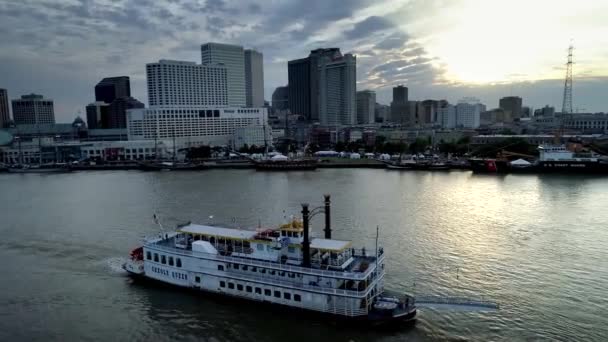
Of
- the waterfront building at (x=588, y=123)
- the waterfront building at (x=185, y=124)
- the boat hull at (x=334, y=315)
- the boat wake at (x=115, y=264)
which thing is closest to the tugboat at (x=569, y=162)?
the boat hull at (x=334, y=315)

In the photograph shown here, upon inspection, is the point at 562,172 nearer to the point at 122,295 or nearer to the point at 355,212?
the point at 355,212

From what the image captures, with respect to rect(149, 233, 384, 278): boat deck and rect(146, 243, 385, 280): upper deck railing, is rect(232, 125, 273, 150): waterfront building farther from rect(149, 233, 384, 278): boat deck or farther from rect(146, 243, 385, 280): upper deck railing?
rect(149, 233, 384, 278): boat deck

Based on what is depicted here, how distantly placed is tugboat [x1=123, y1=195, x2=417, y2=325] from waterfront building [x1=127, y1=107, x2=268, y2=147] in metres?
99.3

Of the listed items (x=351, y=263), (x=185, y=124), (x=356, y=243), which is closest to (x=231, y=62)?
(x=185, y=124)

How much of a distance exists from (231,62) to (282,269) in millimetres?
165449

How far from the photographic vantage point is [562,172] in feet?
196

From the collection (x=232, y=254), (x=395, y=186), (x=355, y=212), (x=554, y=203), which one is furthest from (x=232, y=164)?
(x=232, y=254)

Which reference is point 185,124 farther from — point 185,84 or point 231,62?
point 231,62

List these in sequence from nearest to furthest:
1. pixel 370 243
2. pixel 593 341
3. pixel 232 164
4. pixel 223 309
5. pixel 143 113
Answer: pixel 593 341 < pixel 223 309 < pixel 370 243 < pixel 232 164 < pixel 143 113

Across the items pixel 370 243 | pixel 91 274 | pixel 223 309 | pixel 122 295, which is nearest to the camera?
pixel 223 309

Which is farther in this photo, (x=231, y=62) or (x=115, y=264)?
(x=231, y=62)

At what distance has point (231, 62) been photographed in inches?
6786

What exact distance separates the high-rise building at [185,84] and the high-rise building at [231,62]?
7900 millimetres

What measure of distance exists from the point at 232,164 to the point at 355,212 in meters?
52.4
